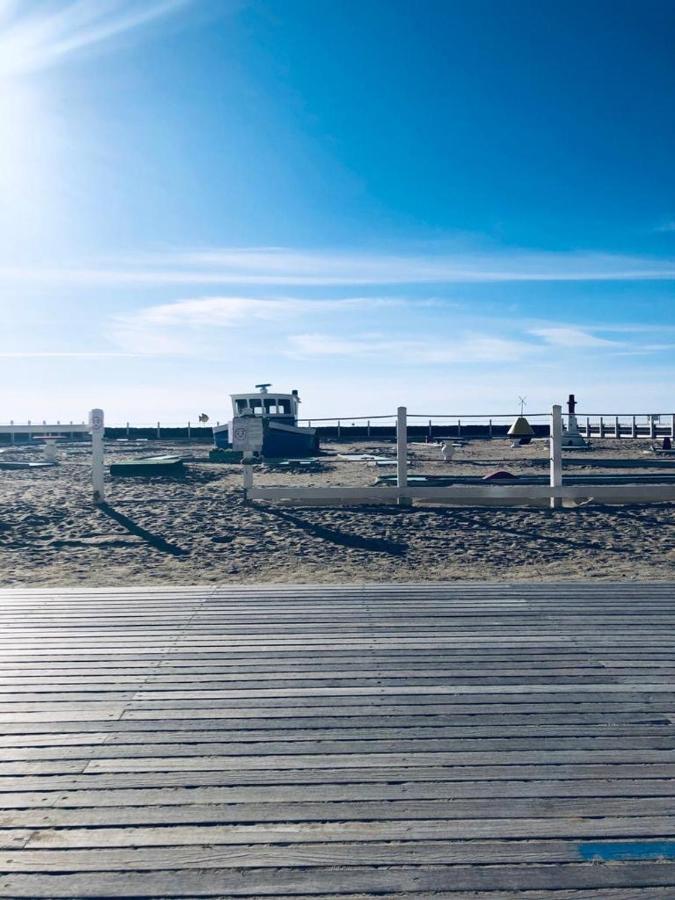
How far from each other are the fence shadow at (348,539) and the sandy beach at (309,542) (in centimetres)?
2

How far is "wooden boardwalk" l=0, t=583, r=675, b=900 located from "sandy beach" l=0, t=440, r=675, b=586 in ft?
9.17

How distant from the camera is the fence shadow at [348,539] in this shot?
31.2ft

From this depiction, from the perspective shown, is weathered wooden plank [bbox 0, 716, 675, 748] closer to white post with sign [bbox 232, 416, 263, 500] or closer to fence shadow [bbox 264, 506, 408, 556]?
fence shadow [bbox 264, 506, 408, 556]

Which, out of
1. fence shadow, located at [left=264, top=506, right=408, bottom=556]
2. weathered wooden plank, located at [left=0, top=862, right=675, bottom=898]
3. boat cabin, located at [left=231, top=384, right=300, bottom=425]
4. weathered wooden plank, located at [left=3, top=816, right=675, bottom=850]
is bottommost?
weathered wooden plank, located at [left=0, top=862, right=675, bottom=898]

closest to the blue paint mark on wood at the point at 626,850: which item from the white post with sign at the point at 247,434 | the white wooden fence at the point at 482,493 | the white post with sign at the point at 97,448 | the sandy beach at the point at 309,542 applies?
the sandy beach at the point at 309,542

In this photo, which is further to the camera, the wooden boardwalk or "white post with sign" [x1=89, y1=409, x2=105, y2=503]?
"white post with sign" [x1=89, y1=409, x2=105, y2=503]

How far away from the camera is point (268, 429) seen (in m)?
26.5

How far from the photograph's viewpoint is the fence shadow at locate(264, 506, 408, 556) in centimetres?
951

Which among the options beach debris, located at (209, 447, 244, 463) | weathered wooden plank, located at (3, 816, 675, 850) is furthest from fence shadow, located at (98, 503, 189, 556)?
beach debris, located at (209, 447, 244, 463)

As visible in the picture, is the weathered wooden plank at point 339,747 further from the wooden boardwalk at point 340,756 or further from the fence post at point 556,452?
the fence post at point 556,452

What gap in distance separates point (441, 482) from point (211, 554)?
703cm

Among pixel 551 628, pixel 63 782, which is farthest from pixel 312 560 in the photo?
pixel 63 782

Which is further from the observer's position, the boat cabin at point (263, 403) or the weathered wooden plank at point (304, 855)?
the boat cabin at point (263, 403)

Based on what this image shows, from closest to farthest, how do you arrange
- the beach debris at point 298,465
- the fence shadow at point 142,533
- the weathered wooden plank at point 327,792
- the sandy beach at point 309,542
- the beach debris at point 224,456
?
the weathered wooden plank at point 327,792 → the sandy beach at point 309,542 → the fence shadow at point 142,533 → the beach debris at point 298,465 → the beach debris at point 224,456
